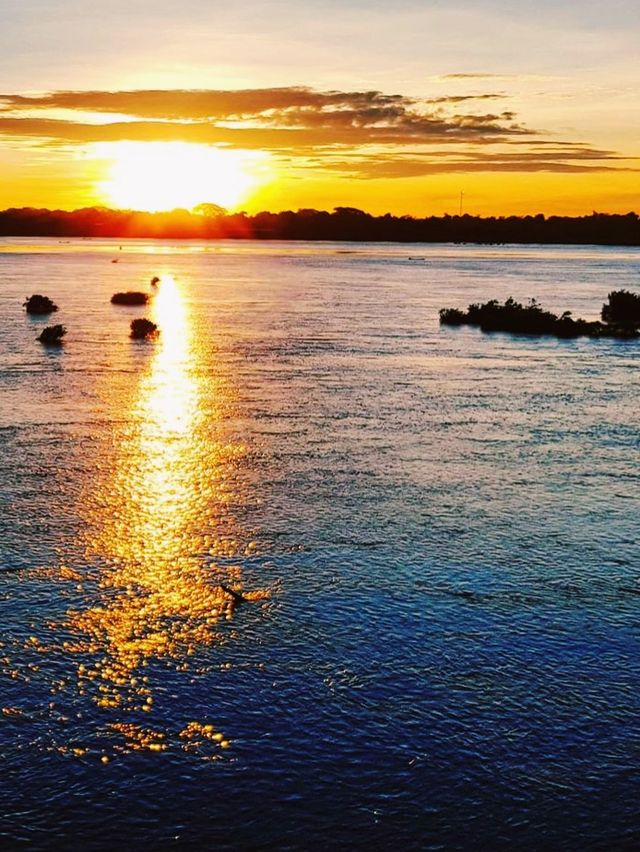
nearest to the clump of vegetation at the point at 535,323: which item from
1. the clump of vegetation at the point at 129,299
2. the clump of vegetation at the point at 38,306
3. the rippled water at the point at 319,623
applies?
the rippled water at the point at 319,623

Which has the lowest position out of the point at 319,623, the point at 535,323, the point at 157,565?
the point at 319,623

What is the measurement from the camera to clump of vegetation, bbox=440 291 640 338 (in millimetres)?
86938

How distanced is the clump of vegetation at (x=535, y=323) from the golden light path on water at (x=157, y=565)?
47825 millimetres

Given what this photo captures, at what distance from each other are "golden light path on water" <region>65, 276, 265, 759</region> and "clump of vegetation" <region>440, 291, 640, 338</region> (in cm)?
4783

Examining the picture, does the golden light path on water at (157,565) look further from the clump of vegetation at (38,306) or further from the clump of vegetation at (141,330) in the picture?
the clump of vegetation at (38,306)

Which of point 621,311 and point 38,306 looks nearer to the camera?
point 621,311

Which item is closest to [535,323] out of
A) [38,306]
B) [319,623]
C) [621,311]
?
[621,311]

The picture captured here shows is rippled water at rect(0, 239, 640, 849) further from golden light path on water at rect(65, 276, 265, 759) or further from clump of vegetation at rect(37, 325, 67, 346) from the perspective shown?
clump of vegetation at rect(37, 325, 67, 346)

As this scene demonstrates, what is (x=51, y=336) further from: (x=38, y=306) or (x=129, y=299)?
(x=129, y=299)

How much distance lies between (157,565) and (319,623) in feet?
18.8

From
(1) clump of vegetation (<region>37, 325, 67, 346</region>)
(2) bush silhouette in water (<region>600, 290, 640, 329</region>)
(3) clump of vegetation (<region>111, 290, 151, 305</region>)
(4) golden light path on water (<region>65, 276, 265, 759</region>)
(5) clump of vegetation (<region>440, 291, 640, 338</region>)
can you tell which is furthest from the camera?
(3) clump of vegetation (<region>111, 290, 151, 305</region>)

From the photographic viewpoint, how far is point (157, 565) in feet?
85.8

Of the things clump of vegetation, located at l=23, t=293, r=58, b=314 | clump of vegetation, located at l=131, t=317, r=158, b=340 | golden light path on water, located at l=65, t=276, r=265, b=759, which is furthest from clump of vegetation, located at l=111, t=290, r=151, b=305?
golden light path on water, located at l=65, t=276, r=265, b=759

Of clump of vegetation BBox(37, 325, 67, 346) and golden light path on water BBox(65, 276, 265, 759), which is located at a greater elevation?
clump of vegetation BBox(37, 325, 67, 346)
